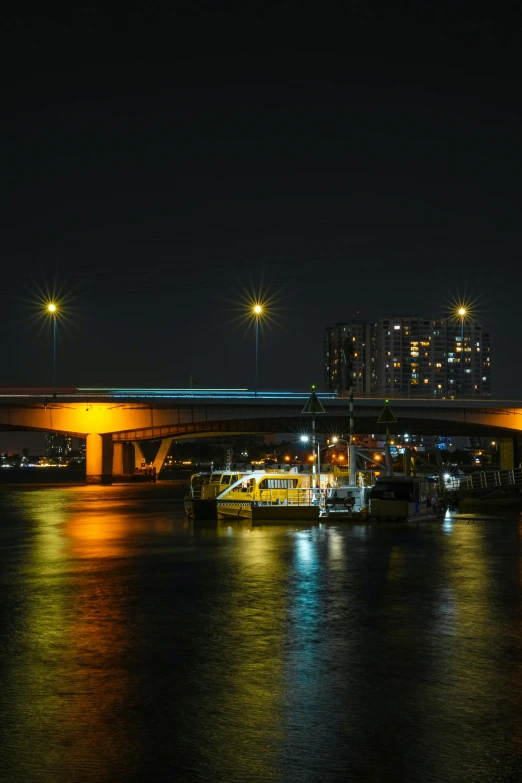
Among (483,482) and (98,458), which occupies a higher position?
(98,458)

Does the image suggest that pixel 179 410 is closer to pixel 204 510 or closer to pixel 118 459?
pixel 118 459

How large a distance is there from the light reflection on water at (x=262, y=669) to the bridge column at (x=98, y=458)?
80.1 meters

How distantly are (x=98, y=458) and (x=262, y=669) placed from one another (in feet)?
335

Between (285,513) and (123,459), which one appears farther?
(123,459)

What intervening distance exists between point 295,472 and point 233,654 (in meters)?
39.5

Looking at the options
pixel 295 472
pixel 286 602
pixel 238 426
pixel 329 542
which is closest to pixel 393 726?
pixel 286 602

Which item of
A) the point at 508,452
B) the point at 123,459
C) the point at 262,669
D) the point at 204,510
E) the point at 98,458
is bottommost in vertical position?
the point at 262,669

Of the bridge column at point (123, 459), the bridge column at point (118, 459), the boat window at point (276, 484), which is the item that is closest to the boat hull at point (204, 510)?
the boat window at point (276, 484)

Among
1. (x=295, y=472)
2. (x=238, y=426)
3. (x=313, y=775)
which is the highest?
(x=238, y=426)

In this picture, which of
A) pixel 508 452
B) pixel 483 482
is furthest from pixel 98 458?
pixel 508 452

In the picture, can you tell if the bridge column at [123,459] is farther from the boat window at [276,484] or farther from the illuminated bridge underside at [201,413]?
the boat window at [276,484]

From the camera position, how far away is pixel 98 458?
380ft

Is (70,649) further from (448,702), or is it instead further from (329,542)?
(329,542)

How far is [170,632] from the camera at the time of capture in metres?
19.2
